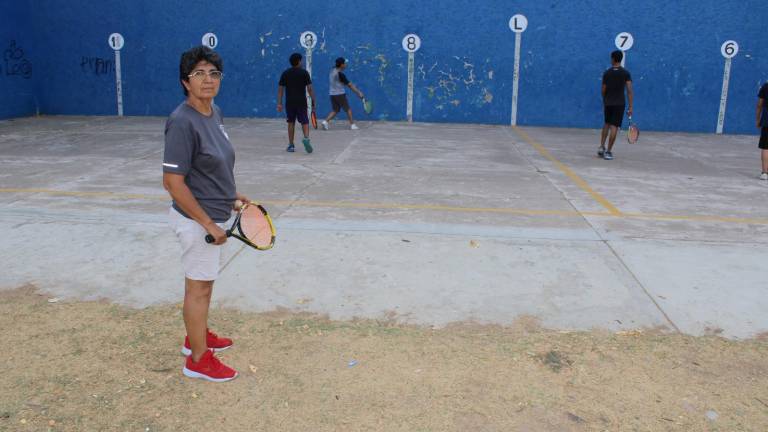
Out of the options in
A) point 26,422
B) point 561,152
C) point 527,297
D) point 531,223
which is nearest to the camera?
point 26,422

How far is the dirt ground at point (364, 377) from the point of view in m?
3.15

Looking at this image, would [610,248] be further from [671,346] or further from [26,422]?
[26,422]

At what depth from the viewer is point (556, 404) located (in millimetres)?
3324

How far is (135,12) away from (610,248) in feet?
53.2

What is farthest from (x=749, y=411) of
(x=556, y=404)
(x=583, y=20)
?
(x=583, y=20)

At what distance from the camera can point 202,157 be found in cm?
317

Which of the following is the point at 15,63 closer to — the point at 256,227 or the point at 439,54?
the point at 439,54

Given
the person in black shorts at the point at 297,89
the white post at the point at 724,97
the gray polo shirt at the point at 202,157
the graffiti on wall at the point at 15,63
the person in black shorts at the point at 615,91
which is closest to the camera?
the gray polo shirt at the point at 202,157

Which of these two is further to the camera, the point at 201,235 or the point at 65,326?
the point at 65,326

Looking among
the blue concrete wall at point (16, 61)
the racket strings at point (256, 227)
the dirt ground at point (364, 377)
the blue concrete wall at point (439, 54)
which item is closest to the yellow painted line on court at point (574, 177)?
the blue concrete wall at point (439, 54)

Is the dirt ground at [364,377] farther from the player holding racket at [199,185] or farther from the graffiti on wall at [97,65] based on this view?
the graffiti on wall at [97,65]

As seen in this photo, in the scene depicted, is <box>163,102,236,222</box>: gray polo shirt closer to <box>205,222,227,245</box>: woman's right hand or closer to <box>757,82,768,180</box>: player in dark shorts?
<box>205,222,227,245</box>: woman's right hand

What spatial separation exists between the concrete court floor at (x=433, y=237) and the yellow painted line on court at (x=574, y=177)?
4 cm

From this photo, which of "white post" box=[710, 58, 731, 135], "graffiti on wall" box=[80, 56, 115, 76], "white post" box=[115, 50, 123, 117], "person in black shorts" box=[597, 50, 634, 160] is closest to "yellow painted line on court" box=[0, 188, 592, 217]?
"person in black shorts" box=[597, 50, 634, 160]
